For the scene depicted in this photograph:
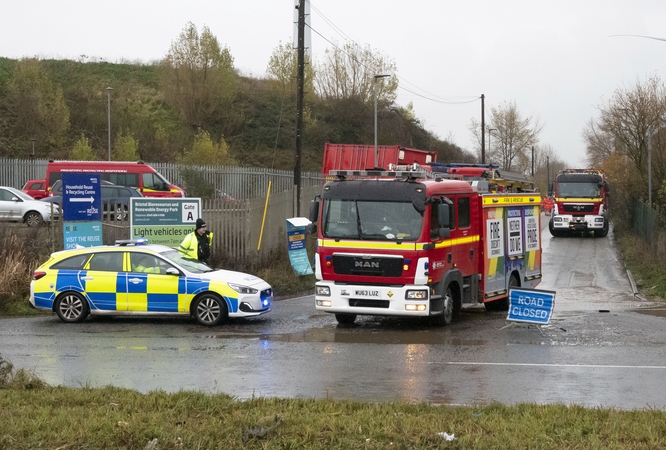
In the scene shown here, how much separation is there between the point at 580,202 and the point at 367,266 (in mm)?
30559

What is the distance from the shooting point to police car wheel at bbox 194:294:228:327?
14984 millimetres

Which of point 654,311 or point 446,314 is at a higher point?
point 446,314

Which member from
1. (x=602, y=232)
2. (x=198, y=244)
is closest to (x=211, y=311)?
(x=198, y=244)

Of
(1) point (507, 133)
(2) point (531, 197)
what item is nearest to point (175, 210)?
(2) point (531, 197)

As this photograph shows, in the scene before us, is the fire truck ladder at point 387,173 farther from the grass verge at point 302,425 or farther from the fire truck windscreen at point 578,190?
the fire truck windscreen at point 578,190

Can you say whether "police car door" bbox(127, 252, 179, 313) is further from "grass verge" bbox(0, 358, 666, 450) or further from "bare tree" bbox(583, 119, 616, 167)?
"bare tree" bbox(583, 119, 616, 167)

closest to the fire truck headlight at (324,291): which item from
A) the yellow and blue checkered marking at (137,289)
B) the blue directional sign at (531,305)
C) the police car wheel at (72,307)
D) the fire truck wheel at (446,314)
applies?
the yellow and blue checkered marking at (137,289)

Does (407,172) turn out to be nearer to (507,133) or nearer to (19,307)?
(19,307)

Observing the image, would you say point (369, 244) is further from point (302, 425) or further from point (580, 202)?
point (580, 202)

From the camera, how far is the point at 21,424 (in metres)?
6.98

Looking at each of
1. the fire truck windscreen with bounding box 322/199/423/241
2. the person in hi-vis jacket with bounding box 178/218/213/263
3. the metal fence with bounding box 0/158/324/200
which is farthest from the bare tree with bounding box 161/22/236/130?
the fire truck windscreen with bounding box 322/199/423/241

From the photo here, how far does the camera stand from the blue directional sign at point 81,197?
766 inches

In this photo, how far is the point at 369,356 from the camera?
1159 centimetres

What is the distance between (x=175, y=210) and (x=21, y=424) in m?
14.0
